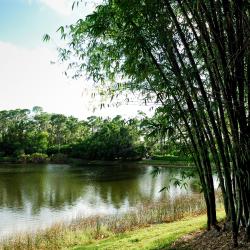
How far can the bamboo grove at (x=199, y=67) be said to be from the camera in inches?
167

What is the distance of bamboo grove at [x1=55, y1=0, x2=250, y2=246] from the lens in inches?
167

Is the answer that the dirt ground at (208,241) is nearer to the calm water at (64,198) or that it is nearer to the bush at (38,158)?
the calm water at (64,198)

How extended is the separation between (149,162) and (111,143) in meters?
5.57

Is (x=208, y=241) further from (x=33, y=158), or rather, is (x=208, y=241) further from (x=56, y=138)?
(x=56, y=138)

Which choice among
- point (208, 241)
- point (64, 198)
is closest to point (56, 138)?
point (64, 198)

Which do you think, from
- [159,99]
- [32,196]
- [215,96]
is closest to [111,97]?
[159,99]

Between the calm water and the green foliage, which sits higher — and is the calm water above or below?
below

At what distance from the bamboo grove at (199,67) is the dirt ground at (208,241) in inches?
5.4

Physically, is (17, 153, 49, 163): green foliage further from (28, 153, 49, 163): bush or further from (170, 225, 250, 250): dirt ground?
(170, 225, 250, 250): dirt ground

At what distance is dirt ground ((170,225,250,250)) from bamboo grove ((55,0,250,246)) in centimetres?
14

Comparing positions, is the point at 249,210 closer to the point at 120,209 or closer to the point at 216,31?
the point at 216,31

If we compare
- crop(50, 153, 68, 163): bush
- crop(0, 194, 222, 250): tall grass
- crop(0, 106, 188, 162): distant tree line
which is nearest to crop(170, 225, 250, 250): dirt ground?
crop(0, 194, 222, 250): tall grass

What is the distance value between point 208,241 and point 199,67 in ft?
7.85

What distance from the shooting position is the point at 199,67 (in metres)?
5.02
